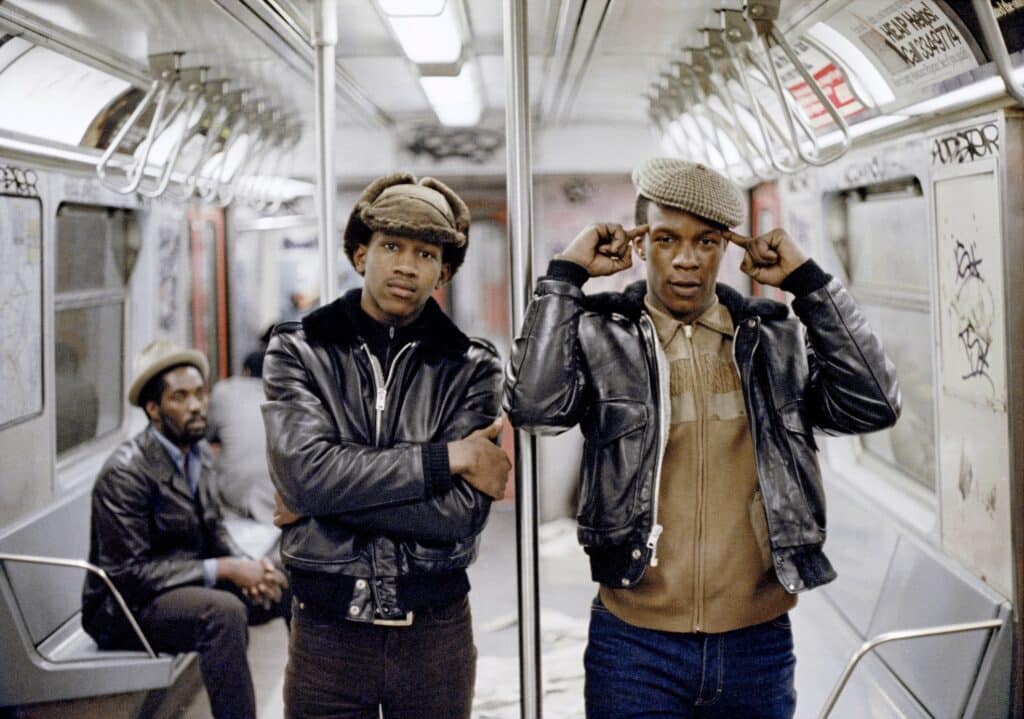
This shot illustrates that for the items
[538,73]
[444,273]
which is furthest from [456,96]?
[444,273]

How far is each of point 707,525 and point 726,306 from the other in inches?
18.5

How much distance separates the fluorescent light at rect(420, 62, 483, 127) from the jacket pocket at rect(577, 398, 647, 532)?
2.16 meters

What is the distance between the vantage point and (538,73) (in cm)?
426

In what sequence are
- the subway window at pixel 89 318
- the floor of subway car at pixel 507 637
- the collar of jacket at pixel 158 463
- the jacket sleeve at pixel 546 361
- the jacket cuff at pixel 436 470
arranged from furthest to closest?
1. the subway window at pixel 89 318
2. the floor of subway car at pixel 507 637
3. the collar of jacket at pixel 158 463
4. the jacket cuff at pixel 436 470
5. the jacket sleeve at pixel 546 361

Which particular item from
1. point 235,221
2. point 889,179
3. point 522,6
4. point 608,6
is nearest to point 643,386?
point 522,6

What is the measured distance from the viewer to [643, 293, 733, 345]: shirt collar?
2279 mm

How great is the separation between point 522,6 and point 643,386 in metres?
0.83

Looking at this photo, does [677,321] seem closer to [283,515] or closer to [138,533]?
[283,515]

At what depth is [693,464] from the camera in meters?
→ 2.20

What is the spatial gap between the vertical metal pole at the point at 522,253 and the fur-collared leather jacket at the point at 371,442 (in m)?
0.10

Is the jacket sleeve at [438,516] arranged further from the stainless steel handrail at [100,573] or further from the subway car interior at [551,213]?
the stainless steel handrail at [100,573]

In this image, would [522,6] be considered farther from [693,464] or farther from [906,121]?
[906,121]

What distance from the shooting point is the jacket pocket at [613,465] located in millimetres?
2168

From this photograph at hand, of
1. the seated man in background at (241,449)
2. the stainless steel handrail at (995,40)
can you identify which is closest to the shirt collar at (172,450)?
the seated man in background at (241,449)
